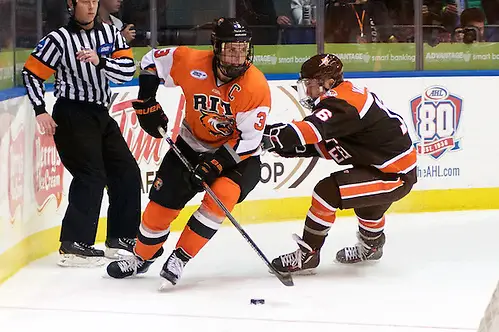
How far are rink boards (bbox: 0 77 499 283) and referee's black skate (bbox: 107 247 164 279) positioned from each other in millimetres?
389

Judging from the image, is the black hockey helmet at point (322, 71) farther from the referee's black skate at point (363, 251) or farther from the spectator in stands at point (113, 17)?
the spectator in stands at point (113, 17)

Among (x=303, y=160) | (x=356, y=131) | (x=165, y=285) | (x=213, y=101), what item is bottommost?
(x=165, y=285)

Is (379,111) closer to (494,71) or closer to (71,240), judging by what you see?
(71,240)

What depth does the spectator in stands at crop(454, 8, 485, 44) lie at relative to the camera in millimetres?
6004

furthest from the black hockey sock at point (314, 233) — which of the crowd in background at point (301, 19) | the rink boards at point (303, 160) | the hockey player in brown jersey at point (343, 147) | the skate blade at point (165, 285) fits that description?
the crowd in background at point (301, 19)

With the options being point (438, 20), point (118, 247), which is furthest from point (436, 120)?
point (118, 247)

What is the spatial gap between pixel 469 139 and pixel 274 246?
5.14ft

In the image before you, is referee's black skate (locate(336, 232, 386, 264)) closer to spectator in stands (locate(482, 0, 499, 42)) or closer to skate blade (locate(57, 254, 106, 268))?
skate blade (locate(57, 254, 106, 268))

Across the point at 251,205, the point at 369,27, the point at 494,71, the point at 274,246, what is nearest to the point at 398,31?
the point at 369,27

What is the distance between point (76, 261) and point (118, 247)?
0.72ft

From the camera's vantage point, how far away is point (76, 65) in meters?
4.02

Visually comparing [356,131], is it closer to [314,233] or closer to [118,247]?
[314,233]

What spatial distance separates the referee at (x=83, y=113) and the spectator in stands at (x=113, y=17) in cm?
74

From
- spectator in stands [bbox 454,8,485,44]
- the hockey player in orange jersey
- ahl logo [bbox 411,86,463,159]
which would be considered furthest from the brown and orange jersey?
spectator in stands [bbox 454,8,485,44]
